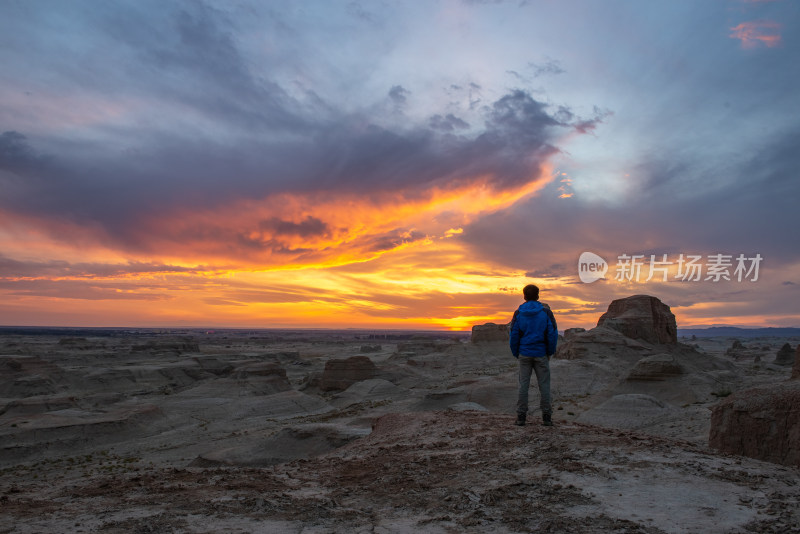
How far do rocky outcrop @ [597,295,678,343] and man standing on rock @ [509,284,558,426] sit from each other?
36.8 meters

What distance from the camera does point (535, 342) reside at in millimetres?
9055

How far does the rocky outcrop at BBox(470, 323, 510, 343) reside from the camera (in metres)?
74.6

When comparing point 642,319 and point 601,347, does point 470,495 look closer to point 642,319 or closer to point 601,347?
point 601,347

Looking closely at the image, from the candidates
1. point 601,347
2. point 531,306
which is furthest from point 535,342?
point 601,347

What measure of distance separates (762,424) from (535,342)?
3.61 meters

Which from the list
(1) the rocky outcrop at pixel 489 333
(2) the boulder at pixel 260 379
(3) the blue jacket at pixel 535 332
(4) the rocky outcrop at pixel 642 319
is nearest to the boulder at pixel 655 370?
(3) the blue jacket at pixel 535 332

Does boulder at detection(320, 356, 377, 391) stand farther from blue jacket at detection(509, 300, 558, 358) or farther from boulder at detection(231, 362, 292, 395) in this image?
blue jacket at detection(509, 300, 558, 358)

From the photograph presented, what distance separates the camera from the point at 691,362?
4088 centimetres

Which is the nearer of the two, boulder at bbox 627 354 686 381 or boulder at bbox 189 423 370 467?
boulder at bbox 189 423 370 467

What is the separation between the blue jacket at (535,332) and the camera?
9.05m

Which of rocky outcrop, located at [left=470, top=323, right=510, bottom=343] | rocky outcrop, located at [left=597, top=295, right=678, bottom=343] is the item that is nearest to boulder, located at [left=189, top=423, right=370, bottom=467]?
rocky outcrop, located at [left=597, top=295, right=678, bottom=343]

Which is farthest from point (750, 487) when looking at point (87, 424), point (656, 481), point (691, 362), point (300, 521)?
point (691, 362)

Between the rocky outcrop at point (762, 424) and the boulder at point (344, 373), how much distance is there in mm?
37343

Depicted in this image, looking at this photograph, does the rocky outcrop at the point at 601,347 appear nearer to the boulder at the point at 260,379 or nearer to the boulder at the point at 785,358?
the boulder at the point at 260,379
